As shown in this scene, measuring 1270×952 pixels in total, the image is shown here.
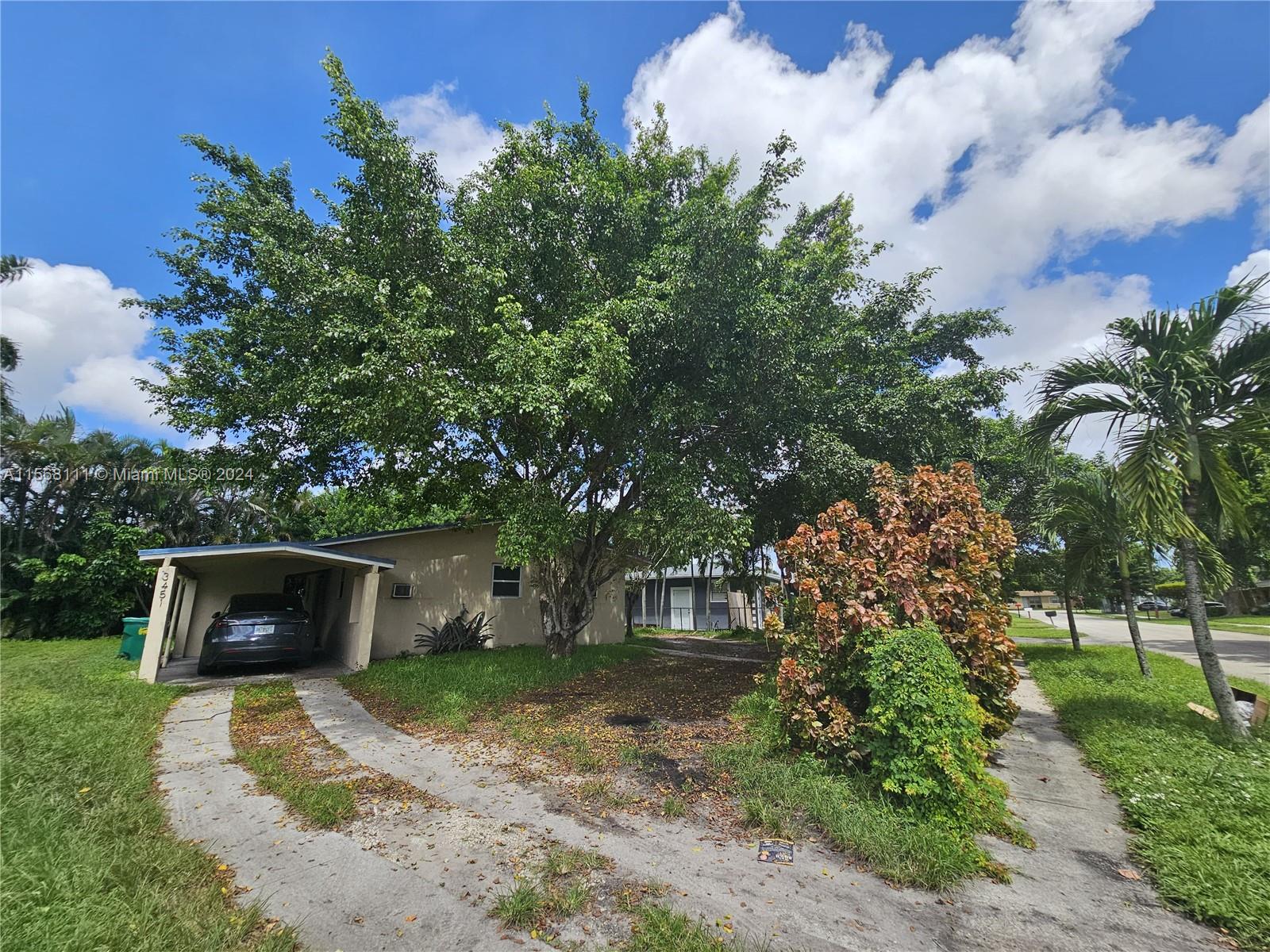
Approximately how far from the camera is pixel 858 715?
531 cm

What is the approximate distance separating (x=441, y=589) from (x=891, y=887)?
1229cm

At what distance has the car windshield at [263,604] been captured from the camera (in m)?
10.8

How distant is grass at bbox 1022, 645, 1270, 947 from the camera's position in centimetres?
333

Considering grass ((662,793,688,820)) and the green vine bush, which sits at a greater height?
the green vine bush

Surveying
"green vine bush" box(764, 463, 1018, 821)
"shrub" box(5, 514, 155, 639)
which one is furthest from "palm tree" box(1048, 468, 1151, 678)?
"shrub" box(5, 514, 155, 639)

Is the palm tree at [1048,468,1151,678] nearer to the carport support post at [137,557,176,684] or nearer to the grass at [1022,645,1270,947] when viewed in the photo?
the grass at [1022,645,1270,947]

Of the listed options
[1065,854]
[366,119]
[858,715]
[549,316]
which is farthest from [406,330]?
[1065,854]

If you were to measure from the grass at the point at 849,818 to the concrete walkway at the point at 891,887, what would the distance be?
14 cm

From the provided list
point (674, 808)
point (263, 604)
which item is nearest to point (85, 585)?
point (263, 604)

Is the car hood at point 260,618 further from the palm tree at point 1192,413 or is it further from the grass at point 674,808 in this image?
the palm tree at point 1192,413

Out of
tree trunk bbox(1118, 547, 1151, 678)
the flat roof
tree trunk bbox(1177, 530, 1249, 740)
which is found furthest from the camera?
the flat roof

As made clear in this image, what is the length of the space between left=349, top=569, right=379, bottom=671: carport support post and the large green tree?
1.90 m

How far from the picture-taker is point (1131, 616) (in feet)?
37.1

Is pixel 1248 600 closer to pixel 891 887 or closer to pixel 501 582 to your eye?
pixel 501 582
